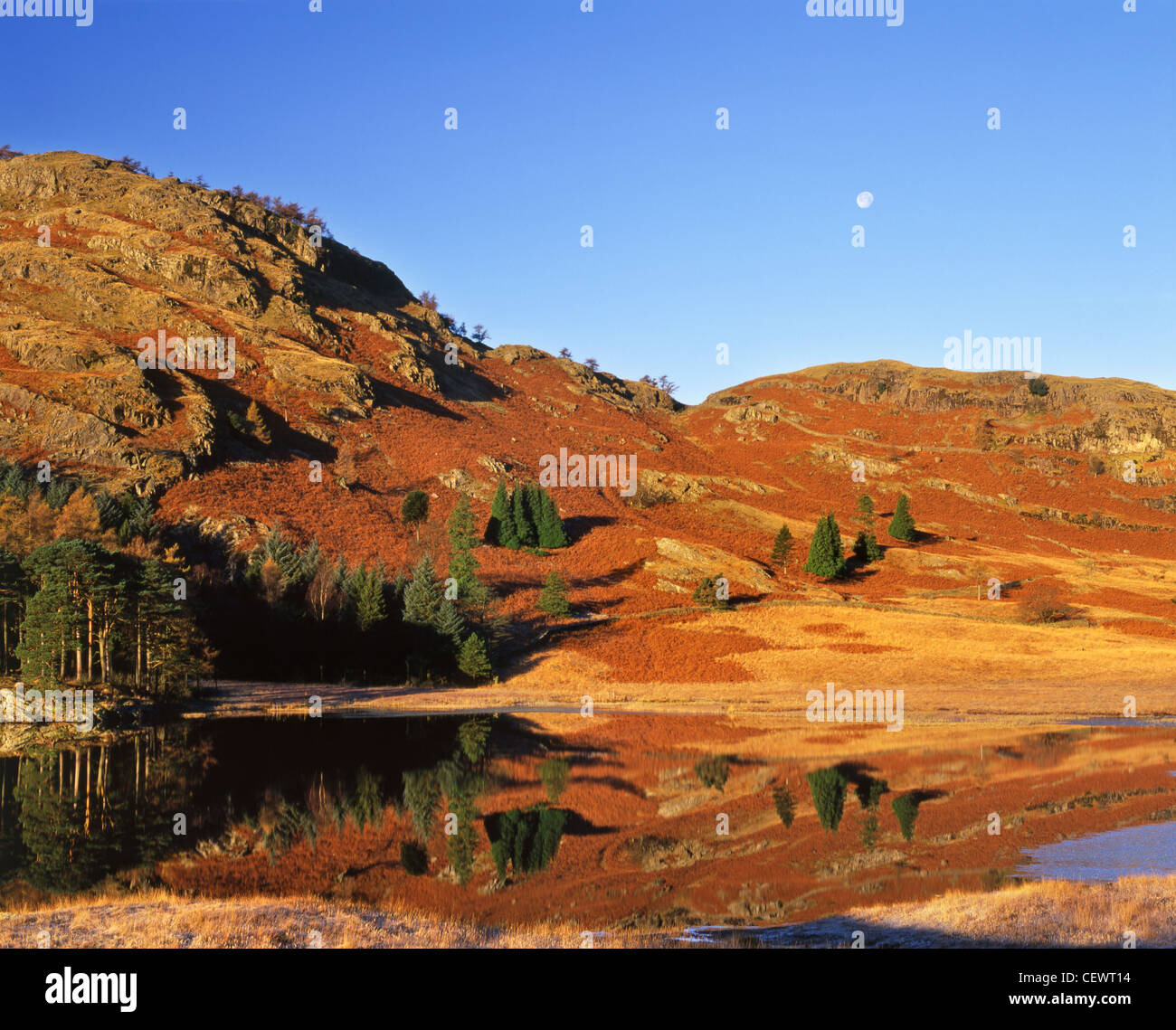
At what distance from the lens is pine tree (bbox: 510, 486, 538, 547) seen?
93.2m

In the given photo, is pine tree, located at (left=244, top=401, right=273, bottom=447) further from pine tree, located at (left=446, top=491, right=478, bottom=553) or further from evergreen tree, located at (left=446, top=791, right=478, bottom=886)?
evergreen tree, located at (left=446, top=791, right=478, bottom=886)

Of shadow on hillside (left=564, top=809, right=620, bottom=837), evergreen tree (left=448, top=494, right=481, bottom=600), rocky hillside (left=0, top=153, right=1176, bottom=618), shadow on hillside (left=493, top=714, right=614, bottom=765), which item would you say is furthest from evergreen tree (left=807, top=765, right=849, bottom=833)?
rocky hillside (left=0, top=153, right=1176, bottom=618)

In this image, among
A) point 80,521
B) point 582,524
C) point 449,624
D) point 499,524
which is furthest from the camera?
point 582,524

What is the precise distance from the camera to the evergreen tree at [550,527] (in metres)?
93.2

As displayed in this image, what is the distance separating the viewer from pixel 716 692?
190 feet

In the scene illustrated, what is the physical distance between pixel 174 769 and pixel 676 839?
1999cm

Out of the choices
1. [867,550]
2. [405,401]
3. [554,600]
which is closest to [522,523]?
[554,600]

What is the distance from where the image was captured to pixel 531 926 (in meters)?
17.6

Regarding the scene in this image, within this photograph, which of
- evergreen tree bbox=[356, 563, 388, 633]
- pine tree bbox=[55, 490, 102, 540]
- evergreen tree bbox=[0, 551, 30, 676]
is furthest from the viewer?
evergreen tree bbox=[356, 563, 388, 633]

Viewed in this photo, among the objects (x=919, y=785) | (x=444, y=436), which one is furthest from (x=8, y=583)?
(x=444, y=436)

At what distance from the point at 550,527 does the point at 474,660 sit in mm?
32705

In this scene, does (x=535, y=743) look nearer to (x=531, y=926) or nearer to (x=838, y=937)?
(x=531, y=926)

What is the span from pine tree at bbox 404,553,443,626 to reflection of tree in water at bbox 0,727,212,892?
890 inches

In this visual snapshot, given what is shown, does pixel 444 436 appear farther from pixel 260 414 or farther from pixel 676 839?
pixel 676 839
